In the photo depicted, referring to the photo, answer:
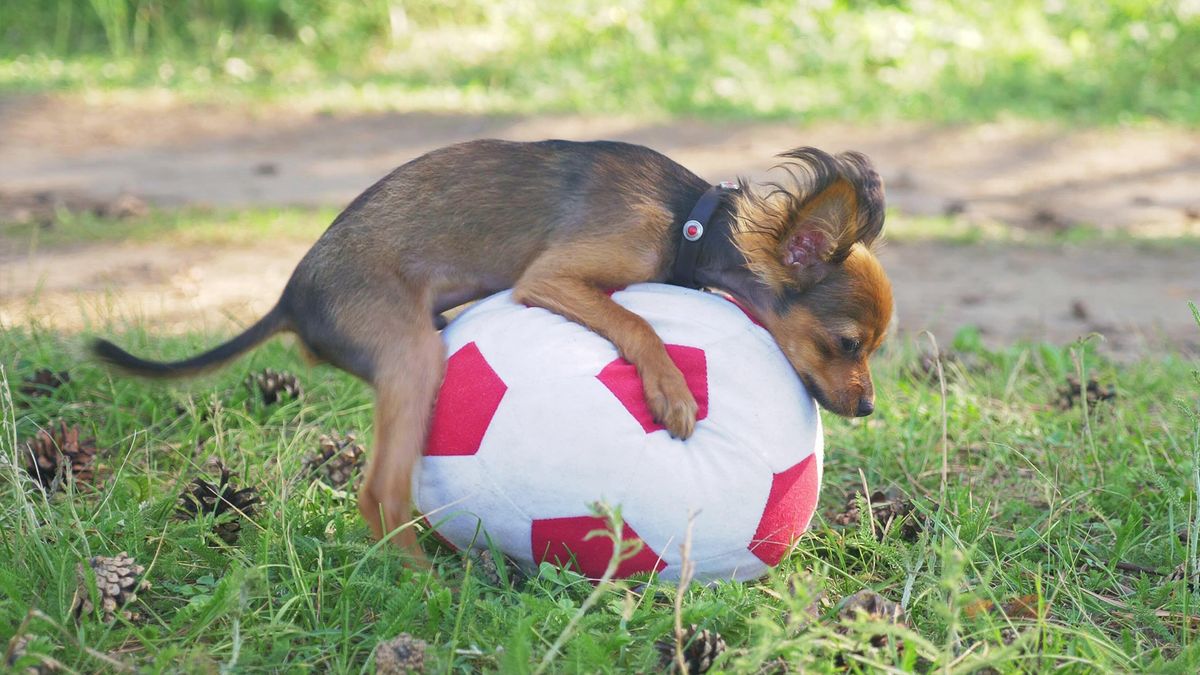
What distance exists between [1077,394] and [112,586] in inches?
144

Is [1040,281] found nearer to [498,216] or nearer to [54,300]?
[498,216]

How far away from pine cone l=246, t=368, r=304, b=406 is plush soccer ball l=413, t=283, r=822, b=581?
1.28m

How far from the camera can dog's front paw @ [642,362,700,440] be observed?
322 centimetres

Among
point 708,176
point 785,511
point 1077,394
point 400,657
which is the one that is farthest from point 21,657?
point 708,176

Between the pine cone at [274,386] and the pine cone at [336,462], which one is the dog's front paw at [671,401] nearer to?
the pine cone at [336,462]

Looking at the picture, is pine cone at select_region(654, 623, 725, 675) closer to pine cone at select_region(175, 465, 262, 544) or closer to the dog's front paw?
the dog's front paw

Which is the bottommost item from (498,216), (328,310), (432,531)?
(432,531)

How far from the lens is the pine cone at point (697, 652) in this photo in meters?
2.84

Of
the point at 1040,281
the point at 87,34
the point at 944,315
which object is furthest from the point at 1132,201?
the point at 87,34

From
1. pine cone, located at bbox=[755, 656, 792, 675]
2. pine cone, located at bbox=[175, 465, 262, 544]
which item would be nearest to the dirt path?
pine cone, located at bbox=[175, 465, 262, 544]

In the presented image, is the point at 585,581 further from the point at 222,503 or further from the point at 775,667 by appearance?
the point at 222,503

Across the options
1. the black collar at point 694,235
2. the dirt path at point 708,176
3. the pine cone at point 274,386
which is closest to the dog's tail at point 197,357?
the pine cone at point 274,386

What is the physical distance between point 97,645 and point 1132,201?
30.7 ft

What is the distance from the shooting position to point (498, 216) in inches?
150
